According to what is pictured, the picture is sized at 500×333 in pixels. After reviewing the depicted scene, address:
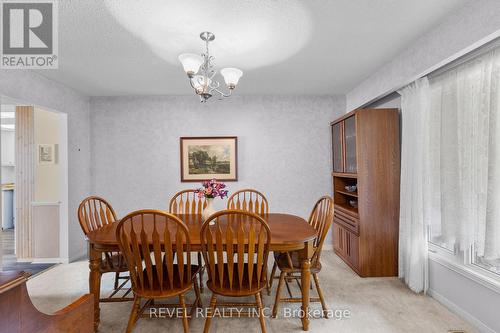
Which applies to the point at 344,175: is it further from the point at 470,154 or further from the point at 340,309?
the point at 340,309

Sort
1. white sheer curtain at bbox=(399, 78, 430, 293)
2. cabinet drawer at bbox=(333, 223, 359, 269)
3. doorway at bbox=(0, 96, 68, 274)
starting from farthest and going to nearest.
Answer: doorway at bbox=(0, 96, 68, 274), cabinet drawer at bbox=(333, 223, 359, 269), white sheer curtain at bbox=(399, 78, 430, 293)

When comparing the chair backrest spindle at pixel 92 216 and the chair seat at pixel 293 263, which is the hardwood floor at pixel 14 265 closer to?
the chair backrest spindle at pixel 92 216

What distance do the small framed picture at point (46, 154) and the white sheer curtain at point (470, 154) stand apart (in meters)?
4.92

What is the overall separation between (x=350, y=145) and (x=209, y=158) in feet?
7.06

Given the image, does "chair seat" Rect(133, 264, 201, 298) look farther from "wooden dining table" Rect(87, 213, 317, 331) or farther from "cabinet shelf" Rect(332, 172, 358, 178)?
"cabinet shelf" Rect(332, 172, 358, 178)

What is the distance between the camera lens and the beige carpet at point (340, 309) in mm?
1984

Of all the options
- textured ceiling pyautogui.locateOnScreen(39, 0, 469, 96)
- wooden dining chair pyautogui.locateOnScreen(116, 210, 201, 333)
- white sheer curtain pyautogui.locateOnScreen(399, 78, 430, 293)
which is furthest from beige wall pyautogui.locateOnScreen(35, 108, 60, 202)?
white sheer curtain pyautogui.locateOnScreen(399, 78, 430, 293)

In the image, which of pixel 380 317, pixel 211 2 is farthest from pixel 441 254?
pixel 211 2

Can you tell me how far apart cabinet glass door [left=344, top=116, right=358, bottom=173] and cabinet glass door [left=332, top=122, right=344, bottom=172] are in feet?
0.52

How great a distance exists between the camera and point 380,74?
301 cm

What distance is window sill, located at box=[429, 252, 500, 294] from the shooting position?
5.97 feet

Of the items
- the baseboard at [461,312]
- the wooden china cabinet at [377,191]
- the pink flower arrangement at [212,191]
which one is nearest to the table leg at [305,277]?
the pink flower arrangement at [212,191]

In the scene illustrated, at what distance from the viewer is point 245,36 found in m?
2.19

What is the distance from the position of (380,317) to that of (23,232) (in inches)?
186
